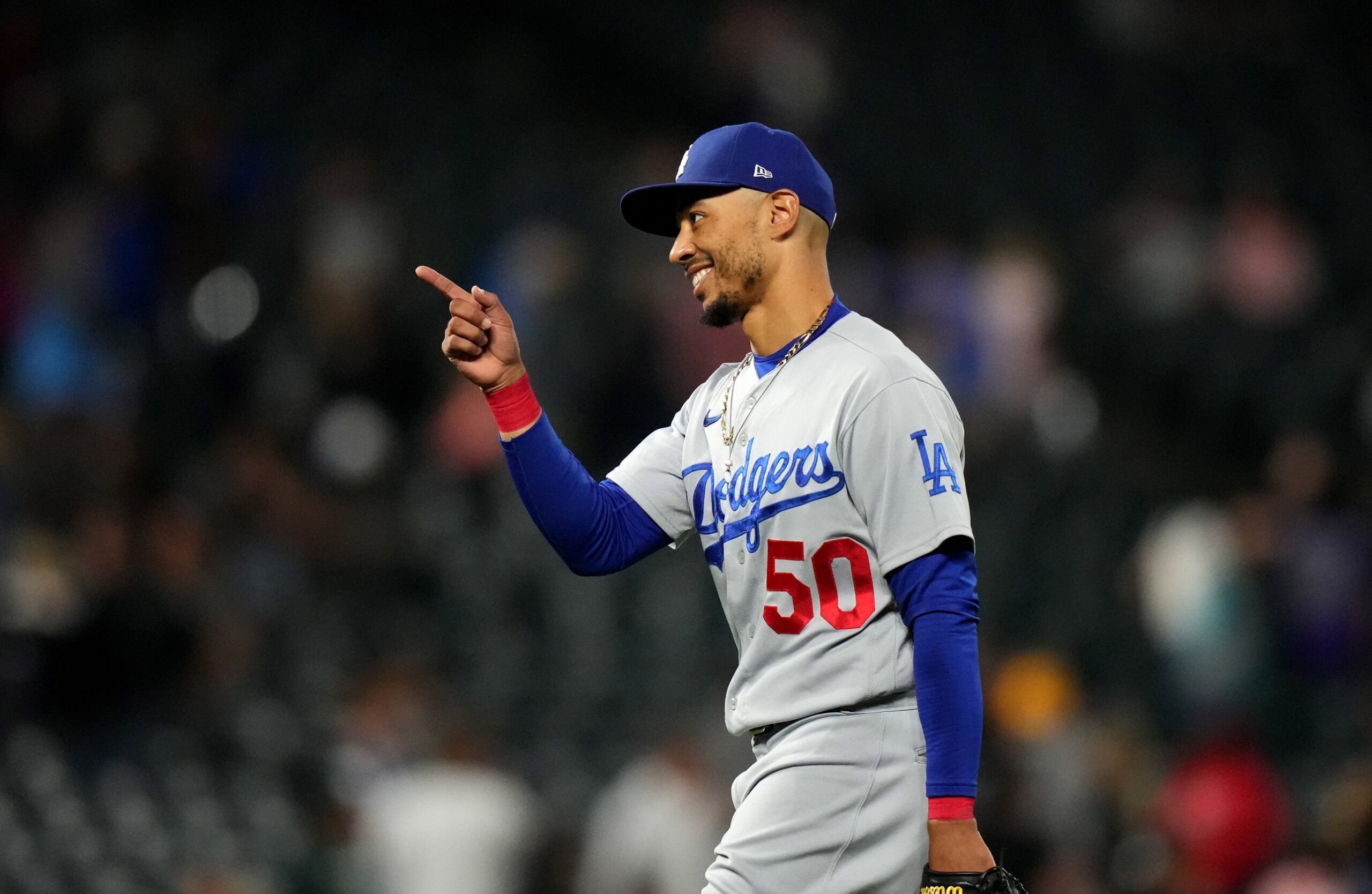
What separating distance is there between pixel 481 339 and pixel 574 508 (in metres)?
0.36

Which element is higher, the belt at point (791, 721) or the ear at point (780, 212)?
the ear at point (780, 212)

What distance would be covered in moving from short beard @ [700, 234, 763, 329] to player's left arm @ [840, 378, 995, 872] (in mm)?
380

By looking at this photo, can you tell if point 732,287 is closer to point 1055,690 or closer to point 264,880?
point 264,880

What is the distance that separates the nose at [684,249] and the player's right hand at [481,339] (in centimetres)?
33

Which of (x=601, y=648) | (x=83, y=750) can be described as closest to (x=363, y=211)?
(x=601, y=648)

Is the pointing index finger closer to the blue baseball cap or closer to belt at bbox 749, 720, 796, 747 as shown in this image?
the blue baseball cap

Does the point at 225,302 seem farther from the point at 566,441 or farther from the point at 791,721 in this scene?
the point at 791,721

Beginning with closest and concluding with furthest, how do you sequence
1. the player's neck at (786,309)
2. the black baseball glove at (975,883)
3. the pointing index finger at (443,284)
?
the black baseball glove at (975,883) < the pointing index finger at (443,284) < the player's neck at (786,309)

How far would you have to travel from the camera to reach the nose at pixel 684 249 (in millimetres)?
3268

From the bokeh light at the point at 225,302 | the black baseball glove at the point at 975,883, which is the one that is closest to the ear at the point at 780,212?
the black baseball glove at the point at 975,883

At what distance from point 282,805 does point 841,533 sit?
4.86 metres

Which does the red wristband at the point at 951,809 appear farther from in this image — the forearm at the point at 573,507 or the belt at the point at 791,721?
the forearm at the point at 573,507

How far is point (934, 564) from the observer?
289 centimetres

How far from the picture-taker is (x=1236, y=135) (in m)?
12.0
